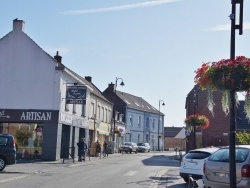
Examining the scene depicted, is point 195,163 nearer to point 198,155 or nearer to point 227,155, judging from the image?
point 198,155

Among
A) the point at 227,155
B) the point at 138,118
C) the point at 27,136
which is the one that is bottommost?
the point at 227,155

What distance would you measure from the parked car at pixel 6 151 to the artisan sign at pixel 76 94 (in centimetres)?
980

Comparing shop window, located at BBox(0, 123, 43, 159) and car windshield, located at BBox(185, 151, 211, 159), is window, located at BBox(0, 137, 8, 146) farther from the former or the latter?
shop window, located at BBox(0, 123, 43, 159)

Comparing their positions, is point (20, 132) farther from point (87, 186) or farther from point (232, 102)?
point (232, 102)

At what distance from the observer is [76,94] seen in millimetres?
28781

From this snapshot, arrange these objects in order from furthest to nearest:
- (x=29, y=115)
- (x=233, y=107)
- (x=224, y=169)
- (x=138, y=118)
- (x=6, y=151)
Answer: (x=138, y=118)
(x=29, y=115)
(x=6, y=151)
(x=224, y=169)
(x=233, y=107)

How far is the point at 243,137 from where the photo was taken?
14867 mm

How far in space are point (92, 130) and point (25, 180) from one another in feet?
82.3

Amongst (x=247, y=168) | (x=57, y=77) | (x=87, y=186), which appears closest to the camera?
(x=247, y=168)

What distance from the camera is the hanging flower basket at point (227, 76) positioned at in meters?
7.70

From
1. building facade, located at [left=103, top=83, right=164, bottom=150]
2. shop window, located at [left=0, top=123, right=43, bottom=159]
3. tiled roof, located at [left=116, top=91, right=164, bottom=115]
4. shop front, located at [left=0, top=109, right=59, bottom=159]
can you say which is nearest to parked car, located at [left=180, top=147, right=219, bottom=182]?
shop front, located at [left=0, top=109, right=59, bottom=159]

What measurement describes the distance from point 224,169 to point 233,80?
132 inches

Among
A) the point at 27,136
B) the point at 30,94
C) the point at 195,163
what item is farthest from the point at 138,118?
the point at 195,163

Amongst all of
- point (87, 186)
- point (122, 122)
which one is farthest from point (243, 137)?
point (122, 122)
